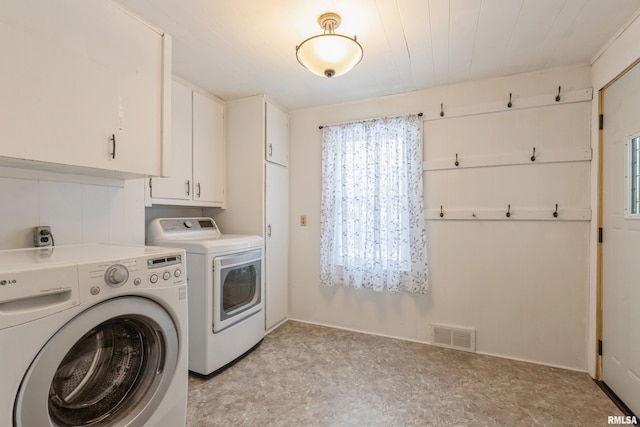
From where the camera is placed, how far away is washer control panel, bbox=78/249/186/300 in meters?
1.04

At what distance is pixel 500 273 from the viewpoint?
2.36m

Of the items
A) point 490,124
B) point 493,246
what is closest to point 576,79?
point 490,124

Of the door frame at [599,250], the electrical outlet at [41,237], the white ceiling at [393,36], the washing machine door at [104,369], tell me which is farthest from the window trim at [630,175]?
the electrical outlet at [41,237]

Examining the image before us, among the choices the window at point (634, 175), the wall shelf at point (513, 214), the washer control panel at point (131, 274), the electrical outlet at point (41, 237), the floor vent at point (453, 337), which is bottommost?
the floor vent at point (453, 337)

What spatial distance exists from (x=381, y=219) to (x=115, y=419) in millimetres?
2182

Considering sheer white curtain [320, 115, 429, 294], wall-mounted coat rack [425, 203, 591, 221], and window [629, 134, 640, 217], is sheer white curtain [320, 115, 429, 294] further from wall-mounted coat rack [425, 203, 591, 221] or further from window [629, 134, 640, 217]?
window [629, 134, 640, 217]

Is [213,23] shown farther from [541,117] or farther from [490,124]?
[541,117]

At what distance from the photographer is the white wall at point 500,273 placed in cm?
216

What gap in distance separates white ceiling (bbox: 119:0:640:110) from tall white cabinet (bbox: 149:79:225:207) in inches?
7.2

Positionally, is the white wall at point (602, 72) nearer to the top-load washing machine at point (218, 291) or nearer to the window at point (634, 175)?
the window at point (634, 175)

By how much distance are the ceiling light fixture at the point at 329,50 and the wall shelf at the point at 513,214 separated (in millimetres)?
1525

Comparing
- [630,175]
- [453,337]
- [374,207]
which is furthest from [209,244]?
[630,175]

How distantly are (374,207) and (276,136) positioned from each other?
1.20 m

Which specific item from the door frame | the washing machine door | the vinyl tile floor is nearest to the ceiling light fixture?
the washing machine door
